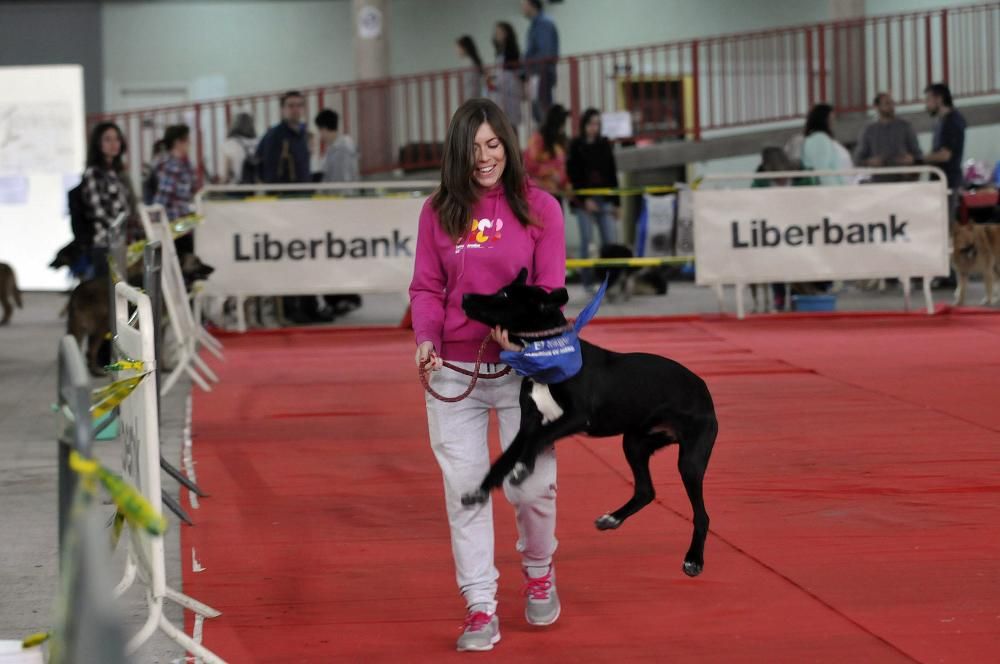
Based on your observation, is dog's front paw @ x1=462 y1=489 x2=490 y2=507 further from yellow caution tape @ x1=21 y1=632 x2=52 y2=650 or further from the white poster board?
the white poster board

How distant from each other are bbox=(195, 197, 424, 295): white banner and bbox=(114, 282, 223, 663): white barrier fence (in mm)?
8904

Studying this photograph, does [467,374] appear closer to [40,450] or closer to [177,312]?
[40,450]

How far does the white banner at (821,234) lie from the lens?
44.0 ft

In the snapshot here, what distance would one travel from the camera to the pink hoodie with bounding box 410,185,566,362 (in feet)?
13.7

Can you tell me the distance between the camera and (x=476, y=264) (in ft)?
13.7

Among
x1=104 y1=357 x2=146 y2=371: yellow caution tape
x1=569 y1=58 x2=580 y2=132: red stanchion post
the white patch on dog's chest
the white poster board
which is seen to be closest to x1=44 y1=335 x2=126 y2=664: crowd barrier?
x1=104 y1=357 x2=146 y2=371: yellow caution tape

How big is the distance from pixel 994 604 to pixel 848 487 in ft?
5.92

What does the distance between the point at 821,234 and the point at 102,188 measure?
6.34 metres

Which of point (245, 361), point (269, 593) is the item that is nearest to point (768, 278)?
point (245, 361)

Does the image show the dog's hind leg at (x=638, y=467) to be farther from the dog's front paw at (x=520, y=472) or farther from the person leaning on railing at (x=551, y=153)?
the person leaning on railing at (x=551, y=153)

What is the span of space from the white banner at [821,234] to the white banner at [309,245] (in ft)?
8.97

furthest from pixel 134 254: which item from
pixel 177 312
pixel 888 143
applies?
pixel 888 143

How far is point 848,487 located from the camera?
6.15 m

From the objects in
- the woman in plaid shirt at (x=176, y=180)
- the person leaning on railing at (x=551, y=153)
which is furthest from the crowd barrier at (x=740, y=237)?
the person leaning on railing at (x=551, y=153)
